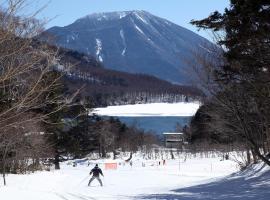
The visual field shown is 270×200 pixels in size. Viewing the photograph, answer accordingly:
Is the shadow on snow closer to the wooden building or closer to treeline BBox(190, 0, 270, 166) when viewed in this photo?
treeline BBox(190, 0, 270, 166)

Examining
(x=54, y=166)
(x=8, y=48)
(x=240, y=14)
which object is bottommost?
(x=54, y=166)

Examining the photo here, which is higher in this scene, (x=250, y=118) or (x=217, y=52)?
(x=217, y=52)

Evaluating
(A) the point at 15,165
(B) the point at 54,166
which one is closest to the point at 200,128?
(B) the point at 54,166

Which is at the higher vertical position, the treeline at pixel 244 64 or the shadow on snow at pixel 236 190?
the treeline at pixel 244 64

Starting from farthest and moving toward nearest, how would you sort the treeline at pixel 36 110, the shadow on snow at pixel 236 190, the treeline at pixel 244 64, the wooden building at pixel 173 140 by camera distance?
the wooden building at pixel 173 140
the shadow on snow at pixel 236 190
the treeline at pixel 244 64
the treeline at pixel 36 110

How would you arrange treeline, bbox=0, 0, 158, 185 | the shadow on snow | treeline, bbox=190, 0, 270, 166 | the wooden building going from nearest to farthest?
treeline, bbox=0, 0, 158, 185, treeline, bbox=190, 0, 270, 166, the shadow on snow, the wooden building

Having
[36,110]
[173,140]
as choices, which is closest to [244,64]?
[36,110]

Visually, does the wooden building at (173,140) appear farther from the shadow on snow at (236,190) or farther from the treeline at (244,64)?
the treeline at (244,64)

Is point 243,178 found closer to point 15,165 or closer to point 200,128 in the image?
point 15,165

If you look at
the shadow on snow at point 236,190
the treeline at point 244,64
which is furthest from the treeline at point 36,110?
the shadow on snow at point 236,190

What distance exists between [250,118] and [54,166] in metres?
41.5

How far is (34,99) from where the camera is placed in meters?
8.52

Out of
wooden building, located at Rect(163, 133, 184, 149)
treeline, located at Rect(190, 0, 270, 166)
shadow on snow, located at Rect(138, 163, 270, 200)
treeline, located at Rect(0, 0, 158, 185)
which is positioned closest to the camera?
treeline, located at Rect(0, 0, 158, 185)

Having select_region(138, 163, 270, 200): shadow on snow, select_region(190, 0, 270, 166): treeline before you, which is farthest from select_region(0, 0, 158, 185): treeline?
select_region(138, 163, 270, 200): shadow on snow
